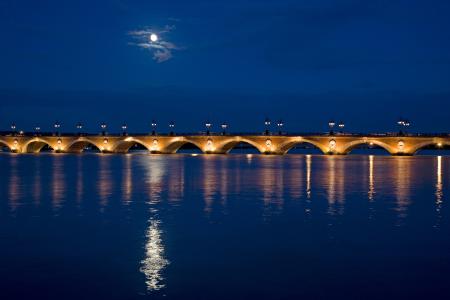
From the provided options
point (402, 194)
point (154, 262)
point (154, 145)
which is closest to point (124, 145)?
point (154, 145)

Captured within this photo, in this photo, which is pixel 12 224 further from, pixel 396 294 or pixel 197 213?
pixel 396 294

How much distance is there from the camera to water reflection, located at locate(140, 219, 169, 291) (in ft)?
42.9

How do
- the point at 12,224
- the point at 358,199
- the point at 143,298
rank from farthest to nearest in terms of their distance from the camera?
the point at 358,199 < the point at 12,224 < the point at 143,298

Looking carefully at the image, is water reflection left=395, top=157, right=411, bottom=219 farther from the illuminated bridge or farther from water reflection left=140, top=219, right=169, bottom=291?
the illuminated bridge

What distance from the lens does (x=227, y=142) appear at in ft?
339

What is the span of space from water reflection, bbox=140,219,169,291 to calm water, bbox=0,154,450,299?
0.03 meters

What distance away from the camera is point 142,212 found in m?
25.0

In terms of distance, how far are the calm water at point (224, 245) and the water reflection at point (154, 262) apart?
3cm

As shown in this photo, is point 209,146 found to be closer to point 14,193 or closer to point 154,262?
point 14,193

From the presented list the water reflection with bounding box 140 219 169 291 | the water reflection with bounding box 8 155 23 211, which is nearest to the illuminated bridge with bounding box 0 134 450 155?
the water reflection with bounding box 8 155 23 211

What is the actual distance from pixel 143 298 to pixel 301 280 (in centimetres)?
390

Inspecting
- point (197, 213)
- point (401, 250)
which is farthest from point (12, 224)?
point (401, 250)

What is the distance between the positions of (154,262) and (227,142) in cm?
8827

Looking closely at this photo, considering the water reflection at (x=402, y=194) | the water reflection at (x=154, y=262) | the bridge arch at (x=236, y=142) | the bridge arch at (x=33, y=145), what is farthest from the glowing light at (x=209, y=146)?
the water reflection at (x=154, y=262)
